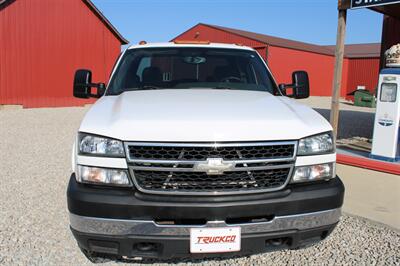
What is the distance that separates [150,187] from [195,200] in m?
0.30

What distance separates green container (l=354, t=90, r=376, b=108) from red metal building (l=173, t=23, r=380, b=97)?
634cm

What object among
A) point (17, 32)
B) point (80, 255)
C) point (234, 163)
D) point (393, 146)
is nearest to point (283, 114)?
point (234, 163)

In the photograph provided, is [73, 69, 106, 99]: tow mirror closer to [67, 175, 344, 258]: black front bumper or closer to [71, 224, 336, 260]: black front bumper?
[67, 175, 344, 258]: black front bumper

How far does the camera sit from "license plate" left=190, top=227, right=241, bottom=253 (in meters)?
2.53

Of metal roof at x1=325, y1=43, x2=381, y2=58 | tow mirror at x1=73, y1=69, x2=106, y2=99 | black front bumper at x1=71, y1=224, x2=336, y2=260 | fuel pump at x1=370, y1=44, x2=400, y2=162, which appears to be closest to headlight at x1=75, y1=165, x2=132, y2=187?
black front bumper at x1=71, y1=224, x2=336, y2=260

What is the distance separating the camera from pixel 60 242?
3.73m

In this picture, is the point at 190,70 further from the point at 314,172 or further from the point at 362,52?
the point at 362,52

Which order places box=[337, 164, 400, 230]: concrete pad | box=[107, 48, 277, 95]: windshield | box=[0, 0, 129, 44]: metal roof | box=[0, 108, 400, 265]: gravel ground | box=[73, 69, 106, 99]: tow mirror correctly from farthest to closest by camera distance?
box=[0, 0, 129, 44]: metal roof → box=[337, 164, 400, 230]: concrete pad → box=[73, 69, 106, 99]: tow mirror → box=[107, 48, 277, 95]: windshield → box=[0, 108, 400, 265]: gravel ground

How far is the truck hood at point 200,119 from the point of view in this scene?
254cm

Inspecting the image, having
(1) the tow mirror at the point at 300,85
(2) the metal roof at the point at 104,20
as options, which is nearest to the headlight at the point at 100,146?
(1) the tow mirror at the point at 300,85

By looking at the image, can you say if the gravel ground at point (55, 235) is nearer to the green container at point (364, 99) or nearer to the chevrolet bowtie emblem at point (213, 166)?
the chevrolet bowtie emblem at point (213, 166)

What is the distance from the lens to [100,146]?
261cm

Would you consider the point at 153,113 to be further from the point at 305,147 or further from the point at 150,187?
the point at 305,147

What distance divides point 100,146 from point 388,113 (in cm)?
537
